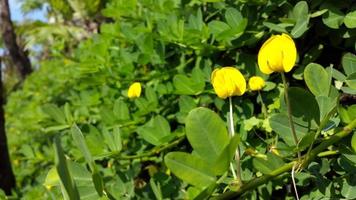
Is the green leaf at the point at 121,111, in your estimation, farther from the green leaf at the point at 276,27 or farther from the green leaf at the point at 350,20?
the green leaf at the point at 350,20

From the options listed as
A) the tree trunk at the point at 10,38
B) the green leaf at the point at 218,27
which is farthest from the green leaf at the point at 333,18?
the tree trunk at the point at 10,38

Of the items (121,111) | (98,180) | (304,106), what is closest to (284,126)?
(304,106)

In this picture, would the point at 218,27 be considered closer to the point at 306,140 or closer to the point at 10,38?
the point at 306,140

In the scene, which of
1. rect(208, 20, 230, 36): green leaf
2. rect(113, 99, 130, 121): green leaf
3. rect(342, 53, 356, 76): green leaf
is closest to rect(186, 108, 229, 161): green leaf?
rect(342, 53, 356, 76): green leaf

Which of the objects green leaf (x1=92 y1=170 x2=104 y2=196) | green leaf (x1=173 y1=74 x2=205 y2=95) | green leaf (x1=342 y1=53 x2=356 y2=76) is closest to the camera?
green leaf (x1=92 y1=170 x2=104 y2=196)

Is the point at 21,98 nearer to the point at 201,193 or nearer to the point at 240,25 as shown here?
the point at 240,25

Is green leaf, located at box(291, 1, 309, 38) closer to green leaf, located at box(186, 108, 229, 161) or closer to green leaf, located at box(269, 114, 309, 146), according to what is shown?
green leaf, located at box(269, 114, 309, 146)
